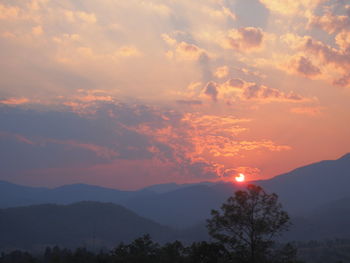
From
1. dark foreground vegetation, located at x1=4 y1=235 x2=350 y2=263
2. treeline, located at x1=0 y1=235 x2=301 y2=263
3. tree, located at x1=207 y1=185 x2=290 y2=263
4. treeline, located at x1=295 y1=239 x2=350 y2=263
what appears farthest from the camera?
treeline, located at x1=295 y1=239 x2=350 y2=263

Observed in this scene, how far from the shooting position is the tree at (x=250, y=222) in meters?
50.4

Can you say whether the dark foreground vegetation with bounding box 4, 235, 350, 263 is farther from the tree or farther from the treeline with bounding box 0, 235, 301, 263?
the tree

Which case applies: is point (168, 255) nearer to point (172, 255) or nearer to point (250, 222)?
point (172, 255)

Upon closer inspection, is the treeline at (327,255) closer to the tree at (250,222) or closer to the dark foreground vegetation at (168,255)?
the dark foreground vegetation at (168,255)

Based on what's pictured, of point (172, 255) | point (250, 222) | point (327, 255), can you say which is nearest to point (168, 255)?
point (172, 255)

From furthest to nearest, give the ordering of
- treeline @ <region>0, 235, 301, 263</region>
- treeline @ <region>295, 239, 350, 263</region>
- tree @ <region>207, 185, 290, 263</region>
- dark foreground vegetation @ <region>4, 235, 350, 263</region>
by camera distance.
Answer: treeline @ <region>295, 239, 350, 263</region> < treeline @ <region>0, 235, 301, 263</region> < dark foreground vegetation @ <region>4, 235, 350, 263</region> < tree @ <region>207, 185, 290, 263</region>

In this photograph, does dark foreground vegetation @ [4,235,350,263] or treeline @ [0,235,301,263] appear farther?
treeline @ [0,235,301,263]

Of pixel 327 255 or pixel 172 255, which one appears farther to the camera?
pixel 327 255

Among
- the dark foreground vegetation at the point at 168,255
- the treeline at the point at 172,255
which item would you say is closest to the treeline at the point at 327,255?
the dark foreground vegetation at the point at 168,255

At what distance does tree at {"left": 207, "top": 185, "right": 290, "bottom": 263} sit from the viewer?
5039 cm

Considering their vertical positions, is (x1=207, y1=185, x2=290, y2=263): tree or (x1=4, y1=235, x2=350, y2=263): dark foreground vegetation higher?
(x1=207, y1=185, x2=290, y2=263): tree

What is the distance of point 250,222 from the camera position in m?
50.9

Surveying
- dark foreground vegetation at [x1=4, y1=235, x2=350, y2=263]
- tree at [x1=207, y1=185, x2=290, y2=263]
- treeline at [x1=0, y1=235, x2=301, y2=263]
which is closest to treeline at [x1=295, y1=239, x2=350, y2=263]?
dark foreground vegetation at [x1=4, y1=235, x2=350, y2=263]

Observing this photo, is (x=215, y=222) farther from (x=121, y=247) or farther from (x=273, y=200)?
(x=121, y=247)
